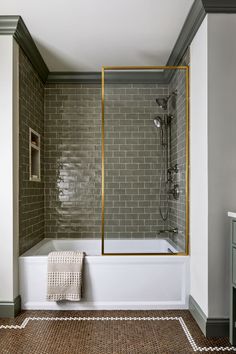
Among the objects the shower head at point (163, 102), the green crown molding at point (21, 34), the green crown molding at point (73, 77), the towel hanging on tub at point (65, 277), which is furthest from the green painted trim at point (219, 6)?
the towel hanging on tub at point (65, 277)

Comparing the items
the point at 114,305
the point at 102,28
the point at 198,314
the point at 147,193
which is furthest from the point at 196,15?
the point at 114,305

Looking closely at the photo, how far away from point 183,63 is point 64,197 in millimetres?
2338

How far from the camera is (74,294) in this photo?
3590 millimetres

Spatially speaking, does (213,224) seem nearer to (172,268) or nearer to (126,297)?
(172,268)

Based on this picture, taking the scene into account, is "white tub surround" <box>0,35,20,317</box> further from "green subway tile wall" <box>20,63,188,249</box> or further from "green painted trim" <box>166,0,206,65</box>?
"green painted trim" <box>166,0,206,65</box>

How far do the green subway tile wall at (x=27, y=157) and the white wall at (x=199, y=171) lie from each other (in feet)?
5.75

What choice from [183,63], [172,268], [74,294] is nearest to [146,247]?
[172,268]

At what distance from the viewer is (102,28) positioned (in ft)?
11.7

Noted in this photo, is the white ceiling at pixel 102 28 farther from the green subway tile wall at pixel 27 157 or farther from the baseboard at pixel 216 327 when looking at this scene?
the baseboard at pixel 216 327

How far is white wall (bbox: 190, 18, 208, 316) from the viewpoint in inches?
122

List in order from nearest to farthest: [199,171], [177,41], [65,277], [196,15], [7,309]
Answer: [196,15] < [199,171] < [7,309] < [65,277] < [177,41]

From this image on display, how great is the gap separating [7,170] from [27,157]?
1.90ft

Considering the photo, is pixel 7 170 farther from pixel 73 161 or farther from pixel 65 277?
pixel 73 161

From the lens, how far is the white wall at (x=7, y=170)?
348 cm
